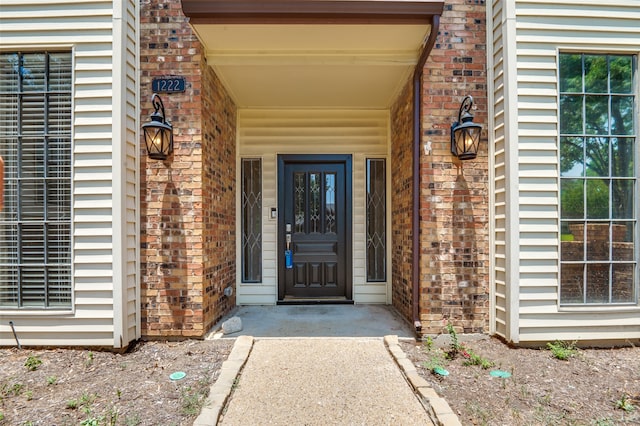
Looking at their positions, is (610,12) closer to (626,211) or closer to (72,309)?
(626,211)

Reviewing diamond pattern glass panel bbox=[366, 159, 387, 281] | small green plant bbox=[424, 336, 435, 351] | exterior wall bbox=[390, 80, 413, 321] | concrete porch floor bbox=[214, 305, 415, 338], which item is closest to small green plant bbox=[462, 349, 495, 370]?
small green plant bbox=[424, 336, 435, 351]

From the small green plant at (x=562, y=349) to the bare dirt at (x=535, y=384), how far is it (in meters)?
0.03

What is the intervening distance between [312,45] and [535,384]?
3345 millimetres

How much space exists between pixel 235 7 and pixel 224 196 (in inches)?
76.4

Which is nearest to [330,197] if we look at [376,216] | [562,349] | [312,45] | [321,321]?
[376,216]

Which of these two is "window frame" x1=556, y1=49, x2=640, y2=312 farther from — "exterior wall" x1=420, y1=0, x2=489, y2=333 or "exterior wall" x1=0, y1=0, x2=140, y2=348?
"exterior wall" x1=0, y1=0, x2=140, y2=348

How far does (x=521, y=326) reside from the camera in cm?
291

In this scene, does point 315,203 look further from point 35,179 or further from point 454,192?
point 35,179

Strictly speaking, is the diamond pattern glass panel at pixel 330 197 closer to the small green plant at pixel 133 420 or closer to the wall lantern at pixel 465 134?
the wall lantern at pixel 465 134

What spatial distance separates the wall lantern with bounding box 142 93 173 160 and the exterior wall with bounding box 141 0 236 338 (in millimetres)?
70

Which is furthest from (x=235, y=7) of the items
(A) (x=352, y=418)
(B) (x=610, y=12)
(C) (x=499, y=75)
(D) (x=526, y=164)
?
(B) (x=610, y=12)

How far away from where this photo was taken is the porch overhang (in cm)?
262

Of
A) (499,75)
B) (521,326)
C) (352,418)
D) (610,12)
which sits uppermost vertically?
(610,12)

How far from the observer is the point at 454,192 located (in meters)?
3.13
